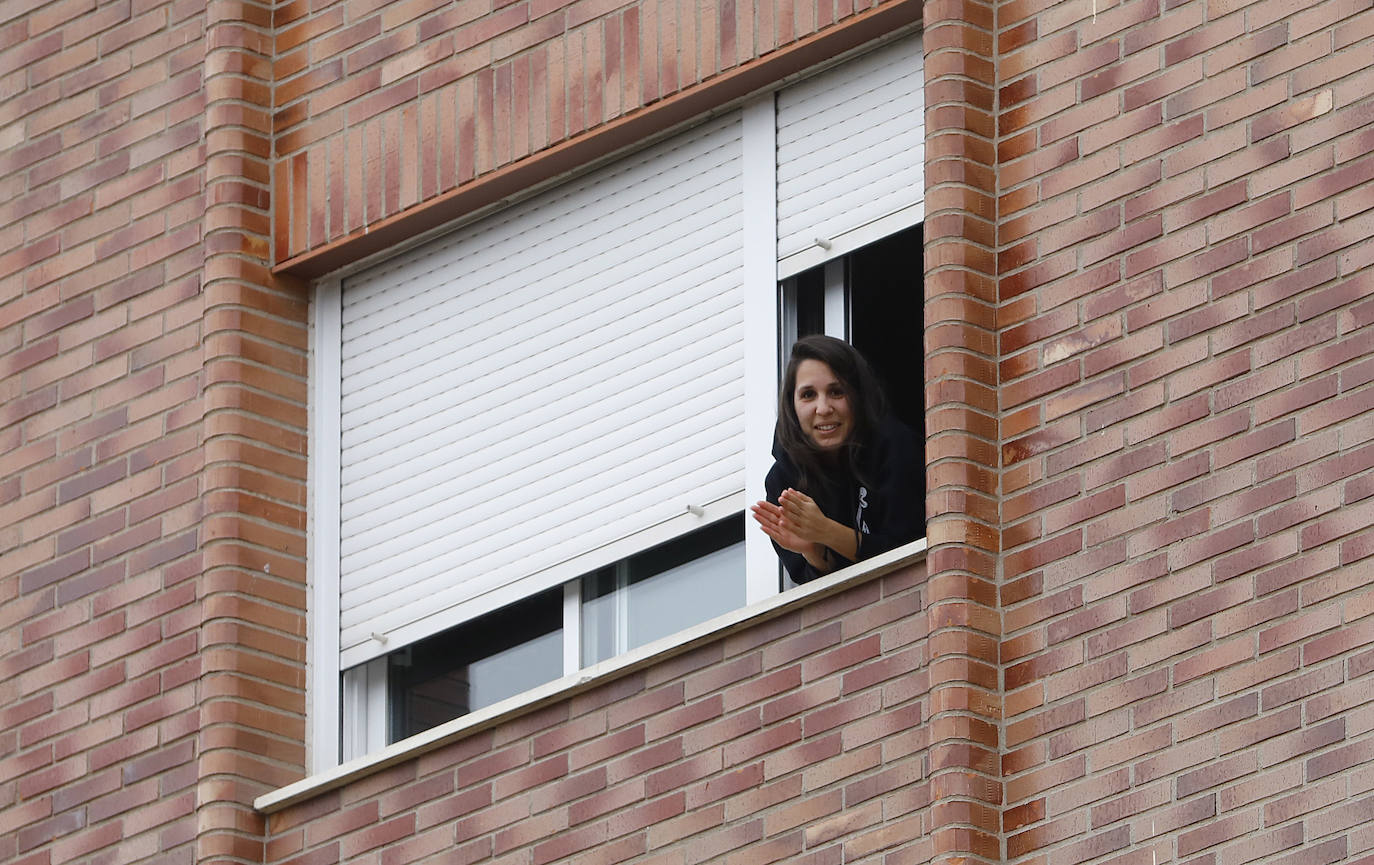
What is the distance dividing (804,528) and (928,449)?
46 centimetres

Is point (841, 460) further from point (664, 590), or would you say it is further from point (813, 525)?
point (664, 590)

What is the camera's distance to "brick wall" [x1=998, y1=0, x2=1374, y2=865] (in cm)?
872

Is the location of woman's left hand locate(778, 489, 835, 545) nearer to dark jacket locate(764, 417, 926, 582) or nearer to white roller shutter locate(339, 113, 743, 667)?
dark jacket locate(764, 417, 926, 582)

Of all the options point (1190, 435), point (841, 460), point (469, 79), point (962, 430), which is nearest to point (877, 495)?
point (841, 460)

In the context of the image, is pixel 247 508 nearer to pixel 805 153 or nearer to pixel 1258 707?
pixel 805 153

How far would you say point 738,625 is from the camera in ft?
32.6

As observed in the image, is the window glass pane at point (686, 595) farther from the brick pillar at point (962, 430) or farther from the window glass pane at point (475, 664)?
the brick pillar at point (962, 430)

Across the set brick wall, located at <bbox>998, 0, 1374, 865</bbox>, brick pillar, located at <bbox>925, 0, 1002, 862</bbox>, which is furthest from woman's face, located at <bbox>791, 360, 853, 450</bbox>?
brick wall, located at <bbox>998, 0, 1374, 865</bbox>

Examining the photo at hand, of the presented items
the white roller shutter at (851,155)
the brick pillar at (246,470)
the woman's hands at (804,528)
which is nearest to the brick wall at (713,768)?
the woman's hands at (804,528)

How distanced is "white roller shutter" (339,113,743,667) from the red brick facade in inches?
6.6

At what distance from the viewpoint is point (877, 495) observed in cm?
1002

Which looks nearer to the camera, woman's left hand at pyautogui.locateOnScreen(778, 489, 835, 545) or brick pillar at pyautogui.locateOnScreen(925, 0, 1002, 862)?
brick pillar at pyautogui.locateOnScreen(925, 0, 1002, 862)

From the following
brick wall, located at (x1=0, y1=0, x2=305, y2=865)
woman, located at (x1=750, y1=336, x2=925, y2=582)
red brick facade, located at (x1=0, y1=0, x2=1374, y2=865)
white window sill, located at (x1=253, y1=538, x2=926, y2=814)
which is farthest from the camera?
brick wall, located at (x1=0, y1=0, x2=305, y2=865)

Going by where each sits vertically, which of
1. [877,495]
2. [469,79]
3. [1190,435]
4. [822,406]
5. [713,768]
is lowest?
[713,768]
